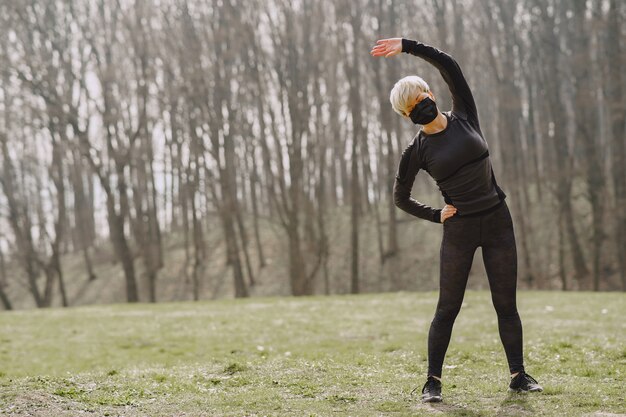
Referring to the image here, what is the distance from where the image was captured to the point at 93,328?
1561cm

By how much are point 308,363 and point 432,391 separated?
7.45 feet

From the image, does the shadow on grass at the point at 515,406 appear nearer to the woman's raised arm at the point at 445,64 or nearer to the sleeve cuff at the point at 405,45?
the woman's raised arm at the point at 445,64

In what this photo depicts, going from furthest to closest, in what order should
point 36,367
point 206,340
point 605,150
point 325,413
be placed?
point 605,150 → point 206,340 → point 36,367 → point 325,413

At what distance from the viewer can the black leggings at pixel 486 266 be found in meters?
5.25

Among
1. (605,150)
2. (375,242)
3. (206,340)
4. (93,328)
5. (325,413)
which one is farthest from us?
(375,242)

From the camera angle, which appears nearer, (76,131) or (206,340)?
(206,340)

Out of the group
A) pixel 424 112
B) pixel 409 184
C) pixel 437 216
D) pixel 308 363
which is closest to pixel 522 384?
pixel 437 216

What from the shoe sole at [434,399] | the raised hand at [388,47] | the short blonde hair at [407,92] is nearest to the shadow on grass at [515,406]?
the shoe sole at [434,399]

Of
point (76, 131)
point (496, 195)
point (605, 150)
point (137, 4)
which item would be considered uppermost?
point (137, 4)

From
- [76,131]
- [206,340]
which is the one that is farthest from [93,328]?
[76,131]

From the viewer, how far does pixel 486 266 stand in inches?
210

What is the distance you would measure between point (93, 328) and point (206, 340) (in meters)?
4.10

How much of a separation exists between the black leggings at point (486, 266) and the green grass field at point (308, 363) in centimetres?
41

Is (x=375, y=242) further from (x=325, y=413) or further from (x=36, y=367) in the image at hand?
(x=325, y=413)
